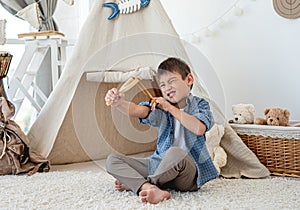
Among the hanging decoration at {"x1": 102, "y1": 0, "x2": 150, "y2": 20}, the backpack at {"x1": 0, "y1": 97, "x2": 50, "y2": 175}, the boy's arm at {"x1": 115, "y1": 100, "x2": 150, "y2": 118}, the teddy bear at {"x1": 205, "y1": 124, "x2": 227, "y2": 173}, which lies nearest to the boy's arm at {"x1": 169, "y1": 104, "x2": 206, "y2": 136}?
the boy's arm at {"x1": 115, "y1": 100, "x2": 150, "y2": 118}

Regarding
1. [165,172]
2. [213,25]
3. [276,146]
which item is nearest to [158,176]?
[165,172]

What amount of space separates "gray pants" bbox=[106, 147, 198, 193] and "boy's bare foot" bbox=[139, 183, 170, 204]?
2.0 inches

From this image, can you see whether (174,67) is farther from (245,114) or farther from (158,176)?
(245,114)

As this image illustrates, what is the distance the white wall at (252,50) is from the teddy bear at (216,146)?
0.77 meters

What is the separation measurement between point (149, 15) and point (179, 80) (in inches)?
29.0

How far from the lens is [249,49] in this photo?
8.73ft

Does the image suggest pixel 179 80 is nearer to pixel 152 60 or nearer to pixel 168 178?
pixel 168 178

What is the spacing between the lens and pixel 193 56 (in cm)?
282

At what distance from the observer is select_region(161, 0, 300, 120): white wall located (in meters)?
2.50

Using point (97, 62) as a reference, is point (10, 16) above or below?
above

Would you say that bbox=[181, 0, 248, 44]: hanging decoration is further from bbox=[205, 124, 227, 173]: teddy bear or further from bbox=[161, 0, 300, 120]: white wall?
bbox=[205, 124, 227, 173]: teddy bear

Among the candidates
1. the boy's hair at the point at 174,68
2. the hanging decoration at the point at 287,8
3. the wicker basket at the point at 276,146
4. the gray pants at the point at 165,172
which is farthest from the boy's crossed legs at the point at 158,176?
the hanging decoration at the point at 287,8

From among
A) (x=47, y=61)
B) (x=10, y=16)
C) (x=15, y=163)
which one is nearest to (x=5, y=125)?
(x=15, y=163)

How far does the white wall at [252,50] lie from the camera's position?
8.19ft
